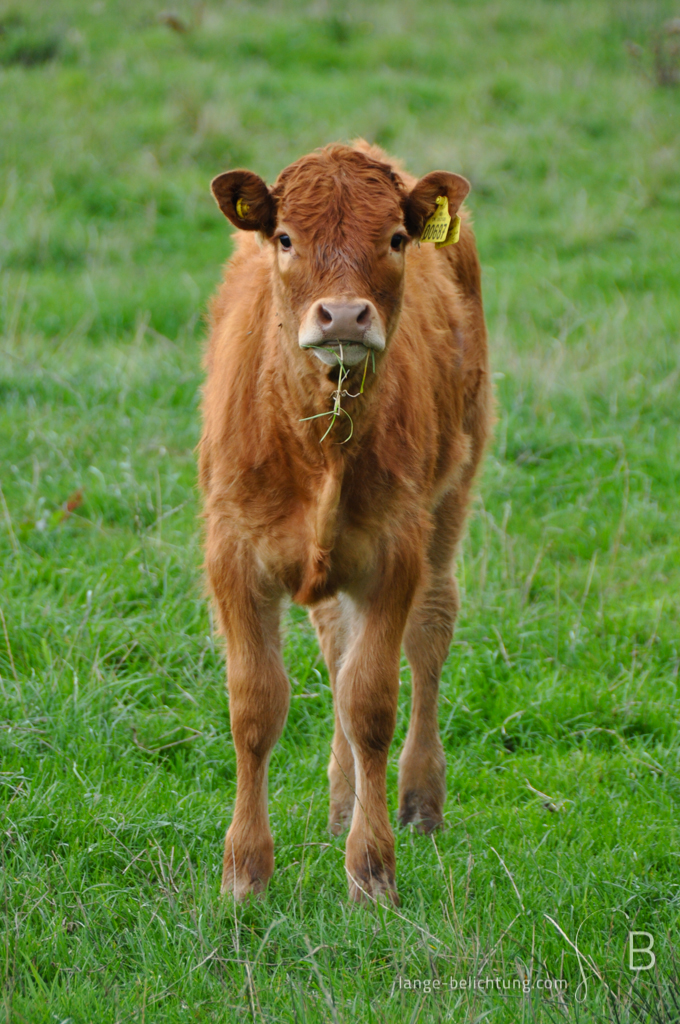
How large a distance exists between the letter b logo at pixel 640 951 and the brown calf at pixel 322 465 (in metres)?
0.72

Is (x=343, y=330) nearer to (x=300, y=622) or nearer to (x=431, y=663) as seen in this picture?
(x=431, y=663)

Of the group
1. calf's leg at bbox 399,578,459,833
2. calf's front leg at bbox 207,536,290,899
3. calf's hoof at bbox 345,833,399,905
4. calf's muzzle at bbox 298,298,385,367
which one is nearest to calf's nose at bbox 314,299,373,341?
calf's muzzle at bbox 298,298,385,367

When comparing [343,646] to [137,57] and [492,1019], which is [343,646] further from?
[137,57]

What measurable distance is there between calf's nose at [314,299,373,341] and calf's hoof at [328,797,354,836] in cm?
177

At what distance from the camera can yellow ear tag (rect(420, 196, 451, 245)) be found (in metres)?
3.51

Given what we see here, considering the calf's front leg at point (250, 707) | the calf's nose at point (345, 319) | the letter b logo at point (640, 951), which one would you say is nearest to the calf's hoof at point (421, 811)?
the calf's front leg at point (250, 707)

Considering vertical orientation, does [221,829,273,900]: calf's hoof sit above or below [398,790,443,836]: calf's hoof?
above

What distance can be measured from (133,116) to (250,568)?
8938 mm

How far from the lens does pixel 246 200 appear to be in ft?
11.0

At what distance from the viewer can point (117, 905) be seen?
3.26 meters

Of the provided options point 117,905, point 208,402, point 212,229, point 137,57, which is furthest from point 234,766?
point 137,57

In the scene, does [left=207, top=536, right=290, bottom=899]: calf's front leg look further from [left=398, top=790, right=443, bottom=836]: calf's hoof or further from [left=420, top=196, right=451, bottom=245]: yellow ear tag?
[left=420, top=196, right=451, bottom=245]: yellow ear tag

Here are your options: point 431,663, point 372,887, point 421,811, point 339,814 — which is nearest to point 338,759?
point 339,814

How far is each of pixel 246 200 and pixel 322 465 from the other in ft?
2.64
